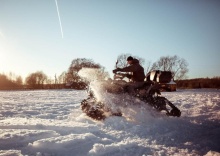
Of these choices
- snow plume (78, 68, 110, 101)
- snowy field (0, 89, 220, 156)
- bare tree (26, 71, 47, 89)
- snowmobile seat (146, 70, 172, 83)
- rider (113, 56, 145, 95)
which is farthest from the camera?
bare tree (26, 71, 47, 89)

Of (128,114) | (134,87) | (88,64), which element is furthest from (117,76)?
(88,64)

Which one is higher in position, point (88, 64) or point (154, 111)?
point (88, 64)

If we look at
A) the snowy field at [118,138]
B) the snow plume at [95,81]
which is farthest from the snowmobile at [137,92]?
the snowy field at [118,138]

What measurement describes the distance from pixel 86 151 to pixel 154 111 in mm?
3739

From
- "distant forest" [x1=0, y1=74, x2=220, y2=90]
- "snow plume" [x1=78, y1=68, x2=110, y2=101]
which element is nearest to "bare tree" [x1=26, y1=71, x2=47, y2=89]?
"distant forest" [x1=0, y1=74, x2=220, y2=90]

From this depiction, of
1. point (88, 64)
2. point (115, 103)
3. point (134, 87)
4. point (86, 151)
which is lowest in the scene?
point (86, 151)

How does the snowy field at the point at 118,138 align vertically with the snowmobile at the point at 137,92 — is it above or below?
below

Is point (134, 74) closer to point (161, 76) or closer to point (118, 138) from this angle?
point (161, 76)

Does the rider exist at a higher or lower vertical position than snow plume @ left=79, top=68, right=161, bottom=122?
higher

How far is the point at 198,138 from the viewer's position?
5055 millimetres

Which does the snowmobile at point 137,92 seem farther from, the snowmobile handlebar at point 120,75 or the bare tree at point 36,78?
the bare tree at point 36,78

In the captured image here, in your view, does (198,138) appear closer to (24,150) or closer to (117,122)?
(117,122)

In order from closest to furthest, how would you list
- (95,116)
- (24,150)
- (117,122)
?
(24,150), (117,122), (95,116)

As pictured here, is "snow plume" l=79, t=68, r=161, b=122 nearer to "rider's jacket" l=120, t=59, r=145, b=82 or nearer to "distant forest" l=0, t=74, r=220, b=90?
"rider's jacket" l=120, t=59, r=145, b=82
